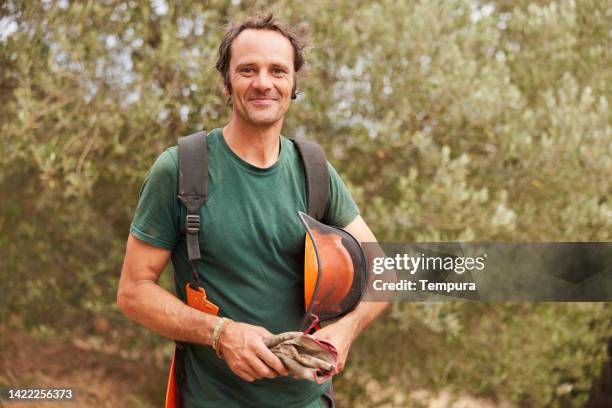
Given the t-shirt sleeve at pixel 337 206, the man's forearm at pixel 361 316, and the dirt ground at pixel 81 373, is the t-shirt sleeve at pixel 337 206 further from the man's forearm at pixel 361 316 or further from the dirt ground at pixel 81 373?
the dirt ground at pixel 81 373

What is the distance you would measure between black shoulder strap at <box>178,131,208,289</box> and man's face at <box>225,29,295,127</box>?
0.24m

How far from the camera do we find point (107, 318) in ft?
22.5

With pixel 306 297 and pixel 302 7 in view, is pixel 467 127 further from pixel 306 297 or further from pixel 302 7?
pixel 306 297

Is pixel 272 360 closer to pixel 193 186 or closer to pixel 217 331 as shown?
pixel 217 331

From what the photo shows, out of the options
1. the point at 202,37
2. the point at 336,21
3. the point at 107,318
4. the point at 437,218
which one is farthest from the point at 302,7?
the point at 107,318

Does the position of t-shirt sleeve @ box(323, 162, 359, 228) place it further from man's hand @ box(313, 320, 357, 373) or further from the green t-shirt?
man's hand @ box(313, 320, 357, 373)

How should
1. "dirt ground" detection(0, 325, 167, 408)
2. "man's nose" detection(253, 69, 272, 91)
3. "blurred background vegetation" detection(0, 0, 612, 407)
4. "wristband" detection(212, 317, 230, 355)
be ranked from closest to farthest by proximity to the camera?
"wristband" detection(212, 317, 230, 355) → "man's nose" detection(253, 69, 272, 91) → "blurred background vegetation" detection(0, 0, 612, 407) → "dirt ground" detection(0, 325, 167, 408)

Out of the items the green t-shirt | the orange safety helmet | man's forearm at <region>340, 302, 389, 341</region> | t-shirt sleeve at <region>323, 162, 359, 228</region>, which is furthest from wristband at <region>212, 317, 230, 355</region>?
t-shirt sleeve at <region>323, 162, 359, 228</region>

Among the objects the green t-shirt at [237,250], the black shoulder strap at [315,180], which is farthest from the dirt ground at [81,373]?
the black shoulder strap at [315,180]

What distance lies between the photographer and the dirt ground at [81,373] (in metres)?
7.05

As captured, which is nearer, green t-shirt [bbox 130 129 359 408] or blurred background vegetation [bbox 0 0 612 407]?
green t-shirt [bbox 130 129 359 408]

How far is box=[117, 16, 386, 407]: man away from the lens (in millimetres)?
2512

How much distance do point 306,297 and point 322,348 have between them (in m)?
0.32

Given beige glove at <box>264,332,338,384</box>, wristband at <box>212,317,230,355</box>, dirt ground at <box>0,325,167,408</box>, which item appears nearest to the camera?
beige glove at <box>264,332,338,384</box>
